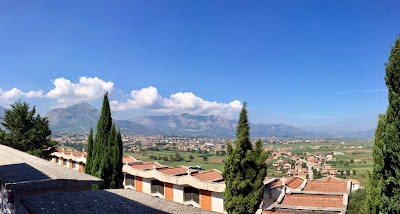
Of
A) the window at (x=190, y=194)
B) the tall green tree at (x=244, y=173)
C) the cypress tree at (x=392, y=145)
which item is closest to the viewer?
the cypress tree at (x=392, y=145)

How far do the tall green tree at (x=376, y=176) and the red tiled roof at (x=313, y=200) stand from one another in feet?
16.2

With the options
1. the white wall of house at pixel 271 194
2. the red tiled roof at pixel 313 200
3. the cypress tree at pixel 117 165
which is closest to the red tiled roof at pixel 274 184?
the white wall of house at pixel 271 194

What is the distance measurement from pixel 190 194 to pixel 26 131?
21.2m

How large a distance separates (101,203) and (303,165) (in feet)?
375

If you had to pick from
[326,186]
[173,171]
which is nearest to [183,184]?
[173,171]

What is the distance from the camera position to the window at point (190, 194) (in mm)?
27884

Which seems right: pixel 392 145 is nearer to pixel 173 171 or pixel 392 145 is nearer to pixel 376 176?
pixel 376 176

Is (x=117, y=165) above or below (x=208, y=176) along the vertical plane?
above

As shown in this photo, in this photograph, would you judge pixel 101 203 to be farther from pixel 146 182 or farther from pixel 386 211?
pixel 146 182

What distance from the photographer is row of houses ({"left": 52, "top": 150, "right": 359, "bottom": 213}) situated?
1891 cm

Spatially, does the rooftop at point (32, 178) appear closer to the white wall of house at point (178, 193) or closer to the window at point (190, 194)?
the window at point (190, 194)

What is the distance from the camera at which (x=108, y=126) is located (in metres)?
26.9

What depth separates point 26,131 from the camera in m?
36.2

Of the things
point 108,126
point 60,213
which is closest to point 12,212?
point 60,213
